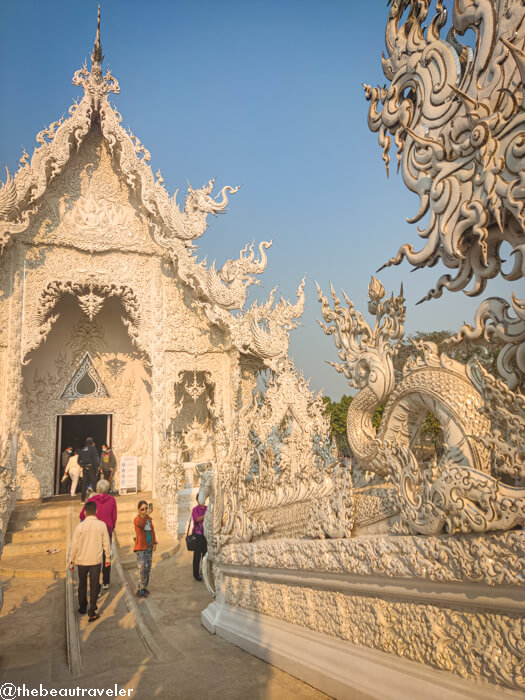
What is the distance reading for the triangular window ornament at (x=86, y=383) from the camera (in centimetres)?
1110

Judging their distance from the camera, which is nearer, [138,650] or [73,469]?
[138,650]

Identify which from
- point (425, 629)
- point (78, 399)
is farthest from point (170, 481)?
point (425, 629)

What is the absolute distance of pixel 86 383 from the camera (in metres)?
11.2

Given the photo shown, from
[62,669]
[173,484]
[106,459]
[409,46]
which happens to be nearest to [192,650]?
[62,669]

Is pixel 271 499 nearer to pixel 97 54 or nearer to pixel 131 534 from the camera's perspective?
pixel 131 534

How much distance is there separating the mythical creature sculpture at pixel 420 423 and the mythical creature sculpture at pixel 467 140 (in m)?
0.22

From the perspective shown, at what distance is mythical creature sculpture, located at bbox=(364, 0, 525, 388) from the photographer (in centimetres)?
211

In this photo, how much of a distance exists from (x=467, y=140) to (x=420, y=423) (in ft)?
4.22

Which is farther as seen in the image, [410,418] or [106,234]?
[106,234]

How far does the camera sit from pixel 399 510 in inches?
86.7

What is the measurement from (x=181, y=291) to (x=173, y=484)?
3.61 m

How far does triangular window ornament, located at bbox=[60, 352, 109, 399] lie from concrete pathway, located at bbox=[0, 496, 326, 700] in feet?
18.0

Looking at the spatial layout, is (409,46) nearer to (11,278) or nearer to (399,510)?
(399,510)

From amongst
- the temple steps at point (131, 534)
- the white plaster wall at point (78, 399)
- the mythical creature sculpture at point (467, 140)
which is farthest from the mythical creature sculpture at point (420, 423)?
the white plaster wall at point (78, 399)
